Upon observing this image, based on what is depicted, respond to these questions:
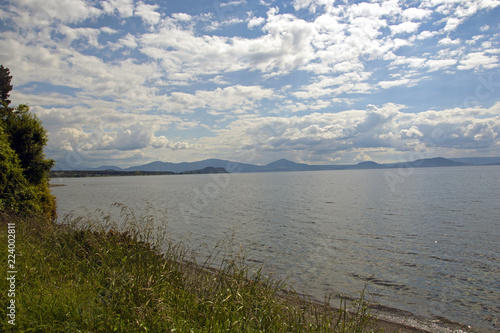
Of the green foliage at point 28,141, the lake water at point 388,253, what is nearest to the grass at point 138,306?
the lake water at point 388,253

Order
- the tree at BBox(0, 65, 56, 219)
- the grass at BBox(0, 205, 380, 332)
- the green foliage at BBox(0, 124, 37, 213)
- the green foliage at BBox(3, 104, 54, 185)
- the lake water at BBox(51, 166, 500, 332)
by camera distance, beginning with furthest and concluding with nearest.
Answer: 1. the green foliage at BBox(3, 104, 54, 185)
2. the tree at BBox(0, 65, 56, 219)
3. the green foliage at BBox(0, 124, 37, 213)
4. the lake water at BBox(51, 166, 500, 332)
5. the grass at BBox(0, 205, 380, 332)

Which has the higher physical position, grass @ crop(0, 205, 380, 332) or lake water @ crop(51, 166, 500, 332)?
grass @ crop(0, 205, 380, 332)

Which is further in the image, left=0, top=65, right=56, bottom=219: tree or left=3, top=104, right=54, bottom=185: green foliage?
left=3, top=104, right=54, bottom=185: green foliage

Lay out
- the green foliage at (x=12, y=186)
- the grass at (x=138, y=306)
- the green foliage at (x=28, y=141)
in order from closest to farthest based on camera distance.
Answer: the grass at (x=138, y=306) → the green foliage at (x=12, y=186) → the green foliage at (x=28, y=141)

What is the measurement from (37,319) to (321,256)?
52.1ft

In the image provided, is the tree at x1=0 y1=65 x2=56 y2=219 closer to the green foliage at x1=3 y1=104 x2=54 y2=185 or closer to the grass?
the green foliage at x1=3 y1=104 x2=54 y2=185

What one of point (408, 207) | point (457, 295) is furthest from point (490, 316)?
point (408, 207)

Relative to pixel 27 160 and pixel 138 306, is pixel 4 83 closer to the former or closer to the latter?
pixel 27 160

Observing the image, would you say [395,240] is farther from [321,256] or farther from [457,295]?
[457,295]

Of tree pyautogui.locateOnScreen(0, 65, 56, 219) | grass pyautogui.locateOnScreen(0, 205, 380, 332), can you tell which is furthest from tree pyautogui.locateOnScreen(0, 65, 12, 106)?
grass pyautogui.locateOnScreen(0, 205, 380, 332)

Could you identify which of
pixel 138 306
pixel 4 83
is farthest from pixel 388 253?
pixel 4 83

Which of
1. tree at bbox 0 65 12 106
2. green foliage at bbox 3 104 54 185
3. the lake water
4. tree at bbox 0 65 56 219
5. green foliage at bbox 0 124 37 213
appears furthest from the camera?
tree at bbox 0 65 12 106

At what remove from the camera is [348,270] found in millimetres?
16125

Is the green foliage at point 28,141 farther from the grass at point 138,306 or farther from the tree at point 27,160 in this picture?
the grass at point 138,306
